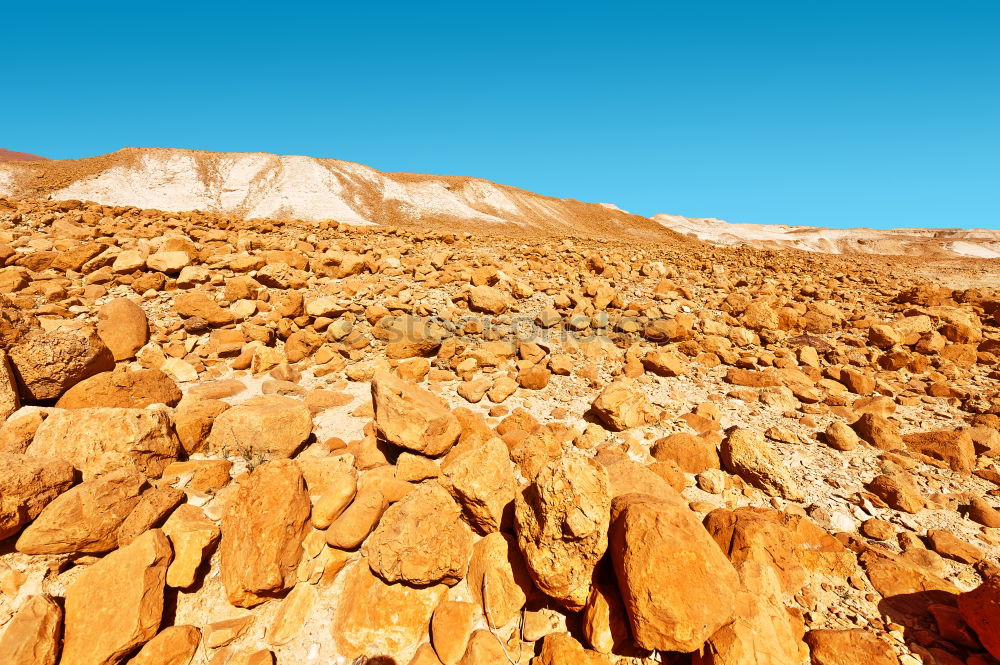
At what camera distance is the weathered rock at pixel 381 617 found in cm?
213

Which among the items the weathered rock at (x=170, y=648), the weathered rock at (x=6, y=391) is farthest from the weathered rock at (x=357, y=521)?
the weathered rock at (x=6, y=391)

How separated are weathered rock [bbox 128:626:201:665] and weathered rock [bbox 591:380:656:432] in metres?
3.07

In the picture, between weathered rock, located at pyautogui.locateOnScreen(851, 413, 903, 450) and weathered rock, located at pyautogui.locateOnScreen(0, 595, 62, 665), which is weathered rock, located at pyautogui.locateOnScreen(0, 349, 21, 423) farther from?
weathered rock, located at pyautogui.locateOnScreen(851, 413, 903, 450)

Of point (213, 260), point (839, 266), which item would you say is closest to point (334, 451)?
point (213, 260)

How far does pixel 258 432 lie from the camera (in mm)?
3035

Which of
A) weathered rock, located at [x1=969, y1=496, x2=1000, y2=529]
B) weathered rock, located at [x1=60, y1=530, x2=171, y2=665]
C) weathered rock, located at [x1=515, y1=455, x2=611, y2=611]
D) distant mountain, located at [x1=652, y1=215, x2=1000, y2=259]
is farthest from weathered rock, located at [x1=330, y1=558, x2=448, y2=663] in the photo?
distant mountain, located at [x1=652, y1=215, x2=1000, y2=259]

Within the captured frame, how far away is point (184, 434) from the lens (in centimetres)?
305

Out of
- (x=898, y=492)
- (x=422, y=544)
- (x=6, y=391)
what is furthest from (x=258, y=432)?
(x=898, y=492)

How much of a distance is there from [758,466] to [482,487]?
210 cm

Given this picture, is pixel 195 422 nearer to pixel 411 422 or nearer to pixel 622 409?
pixel 411 422

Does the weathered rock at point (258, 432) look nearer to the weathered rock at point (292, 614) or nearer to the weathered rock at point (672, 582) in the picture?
the weathered rock at point (292, 614)

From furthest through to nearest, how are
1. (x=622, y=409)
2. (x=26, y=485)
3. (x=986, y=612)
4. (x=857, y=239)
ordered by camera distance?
(x=857, y=239) < (x=622, y=409) < (x=26, y=485) < (x=986, y=612)

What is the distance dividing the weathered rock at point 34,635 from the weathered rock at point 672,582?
9.16 ft

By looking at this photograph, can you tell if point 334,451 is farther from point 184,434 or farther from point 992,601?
point 992,601
